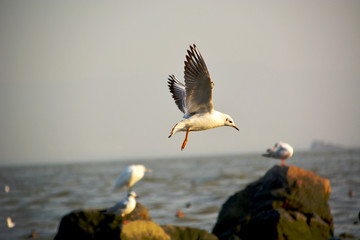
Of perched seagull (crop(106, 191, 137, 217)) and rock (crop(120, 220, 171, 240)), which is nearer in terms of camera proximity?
rock (crop(120, 220, 171, 240))

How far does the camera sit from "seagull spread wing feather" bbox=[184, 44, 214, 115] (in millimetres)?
6617

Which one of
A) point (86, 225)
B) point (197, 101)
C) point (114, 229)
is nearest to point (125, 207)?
point (86, 225)

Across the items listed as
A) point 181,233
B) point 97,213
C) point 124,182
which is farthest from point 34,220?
point 181,233

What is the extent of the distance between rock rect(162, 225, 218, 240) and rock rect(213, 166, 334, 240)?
2.10 ft

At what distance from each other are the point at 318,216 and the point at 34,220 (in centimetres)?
1158

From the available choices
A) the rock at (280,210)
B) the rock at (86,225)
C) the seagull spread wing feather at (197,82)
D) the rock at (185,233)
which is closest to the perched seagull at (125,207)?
the rock at (86,225)

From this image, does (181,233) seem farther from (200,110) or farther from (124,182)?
(124,182)

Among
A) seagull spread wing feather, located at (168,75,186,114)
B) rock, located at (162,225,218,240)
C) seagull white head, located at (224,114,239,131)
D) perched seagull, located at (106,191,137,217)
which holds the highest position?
seagull spread wing feather, located at (168,75,186,114)

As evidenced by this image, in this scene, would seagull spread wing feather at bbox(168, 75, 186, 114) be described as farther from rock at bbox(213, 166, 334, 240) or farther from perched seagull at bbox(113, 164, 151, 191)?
perched seagull at bbox(113, 164, 151, 191)

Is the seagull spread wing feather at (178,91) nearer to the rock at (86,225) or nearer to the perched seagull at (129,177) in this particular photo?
the rock at (86,225)

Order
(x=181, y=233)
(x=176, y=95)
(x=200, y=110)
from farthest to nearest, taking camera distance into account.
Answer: (x=181, y=233) < (x=176, y=95) < (x=200, y=110)

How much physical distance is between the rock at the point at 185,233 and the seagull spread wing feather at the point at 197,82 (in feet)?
9.97

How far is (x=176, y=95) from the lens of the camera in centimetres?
816

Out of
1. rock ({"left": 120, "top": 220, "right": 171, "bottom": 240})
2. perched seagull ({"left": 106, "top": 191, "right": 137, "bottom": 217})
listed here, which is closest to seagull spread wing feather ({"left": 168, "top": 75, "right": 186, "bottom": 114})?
rock ({"left": 120, "top": 220, "right": 171, "bottom": 240})
